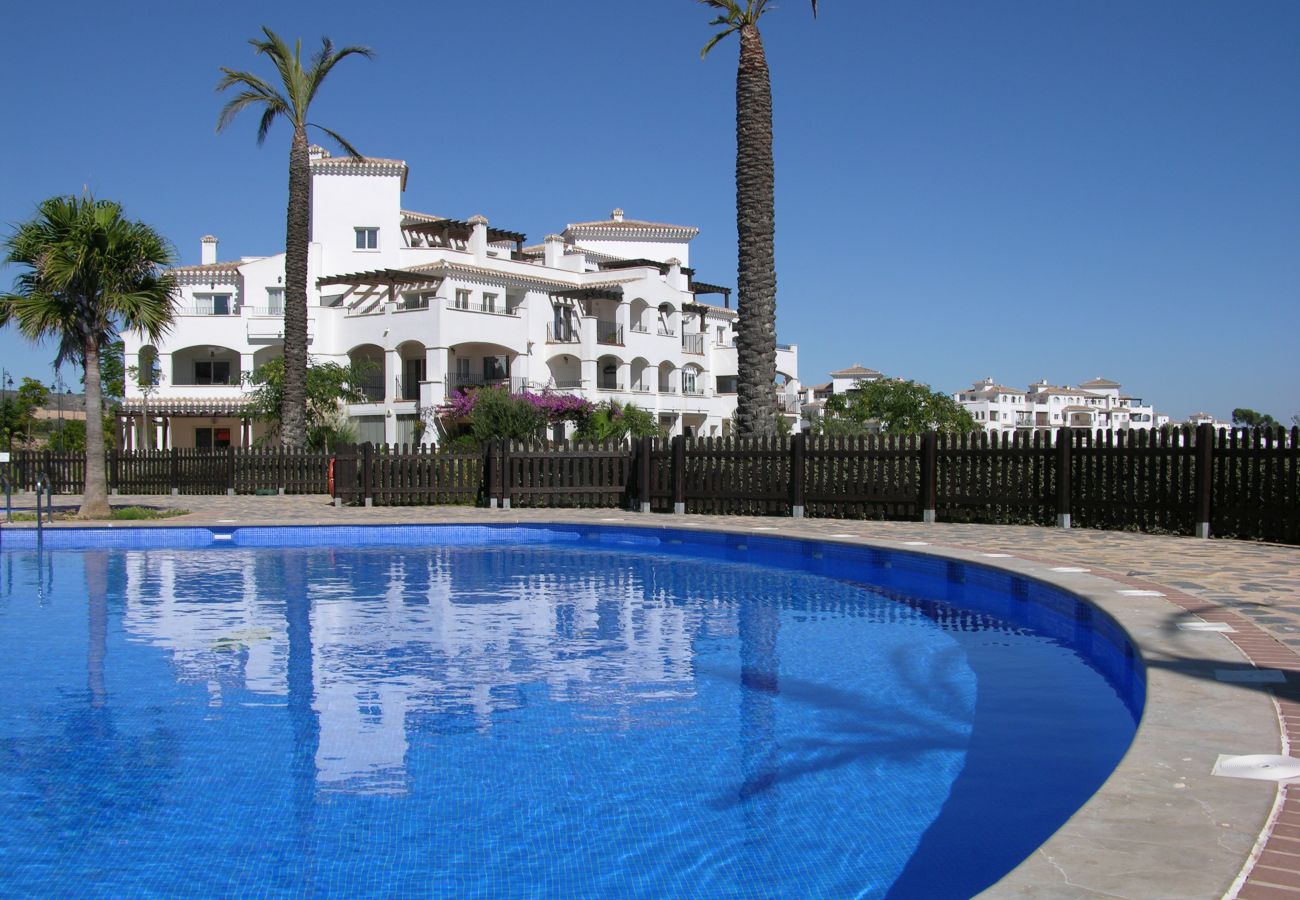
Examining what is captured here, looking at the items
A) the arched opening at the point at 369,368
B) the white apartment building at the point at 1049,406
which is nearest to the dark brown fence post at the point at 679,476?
the arched opening at the point at 369,368

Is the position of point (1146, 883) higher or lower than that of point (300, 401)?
lower

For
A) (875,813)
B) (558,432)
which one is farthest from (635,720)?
(558,432)

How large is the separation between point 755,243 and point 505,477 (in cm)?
A: 700

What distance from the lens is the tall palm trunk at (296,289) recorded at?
29859mm

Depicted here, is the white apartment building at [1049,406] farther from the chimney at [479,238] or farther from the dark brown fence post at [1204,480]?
the dark brown fence post at [1204,480]

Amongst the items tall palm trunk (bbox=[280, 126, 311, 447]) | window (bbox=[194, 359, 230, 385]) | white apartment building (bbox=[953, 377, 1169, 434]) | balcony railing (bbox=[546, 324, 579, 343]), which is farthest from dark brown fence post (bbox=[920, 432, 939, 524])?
white apartment building (bbox=[953, 377, 1169, 434])

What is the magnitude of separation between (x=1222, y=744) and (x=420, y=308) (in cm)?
4039

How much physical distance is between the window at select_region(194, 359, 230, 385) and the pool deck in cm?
3961

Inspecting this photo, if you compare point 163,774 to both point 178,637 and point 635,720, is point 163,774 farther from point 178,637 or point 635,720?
point 178,637

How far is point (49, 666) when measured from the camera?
8117mm

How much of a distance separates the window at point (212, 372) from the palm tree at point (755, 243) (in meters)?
32.5

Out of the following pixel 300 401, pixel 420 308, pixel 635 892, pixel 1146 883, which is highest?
pixel 420 308

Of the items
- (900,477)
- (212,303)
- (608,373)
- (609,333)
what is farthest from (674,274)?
(900,477)

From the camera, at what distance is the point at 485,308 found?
45.9 metres
